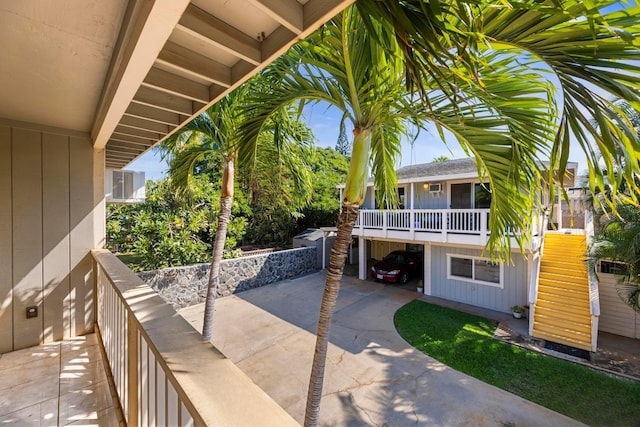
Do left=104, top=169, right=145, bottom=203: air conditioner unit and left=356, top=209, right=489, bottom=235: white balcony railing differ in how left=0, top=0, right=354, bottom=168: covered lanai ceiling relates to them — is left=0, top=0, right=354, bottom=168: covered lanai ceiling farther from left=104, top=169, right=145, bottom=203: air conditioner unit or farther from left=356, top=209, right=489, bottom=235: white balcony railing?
left=356, top=209, right=489, bottom=235: white balcony railing

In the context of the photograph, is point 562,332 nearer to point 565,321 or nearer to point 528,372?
point 565,321

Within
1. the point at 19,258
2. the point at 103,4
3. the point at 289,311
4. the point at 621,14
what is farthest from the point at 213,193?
the point at 621,14

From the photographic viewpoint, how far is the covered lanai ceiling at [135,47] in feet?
4.65

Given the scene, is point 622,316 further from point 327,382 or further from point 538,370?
→ point 327,382

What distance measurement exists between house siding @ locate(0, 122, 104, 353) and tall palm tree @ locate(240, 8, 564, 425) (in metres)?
2.59

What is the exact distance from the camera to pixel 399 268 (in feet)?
34.7

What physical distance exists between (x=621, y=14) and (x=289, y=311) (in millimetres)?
7851

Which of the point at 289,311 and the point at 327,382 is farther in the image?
the point at 289,311

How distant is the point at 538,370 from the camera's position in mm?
5094

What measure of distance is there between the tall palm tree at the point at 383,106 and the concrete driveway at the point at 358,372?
195cm

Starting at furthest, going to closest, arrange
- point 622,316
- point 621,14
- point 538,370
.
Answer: point 622,316
point 538,370
point 621,14

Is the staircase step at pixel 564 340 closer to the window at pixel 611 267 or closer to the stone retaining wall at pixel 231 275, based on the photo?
the window at pixel 611 267

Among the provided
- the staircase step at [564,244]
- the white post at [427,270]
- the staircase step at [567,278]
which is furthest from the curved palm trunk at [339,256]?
the staircase step at [564,244]

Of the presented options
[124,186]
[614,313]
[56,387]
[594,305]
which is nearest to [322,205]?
[124,186]
